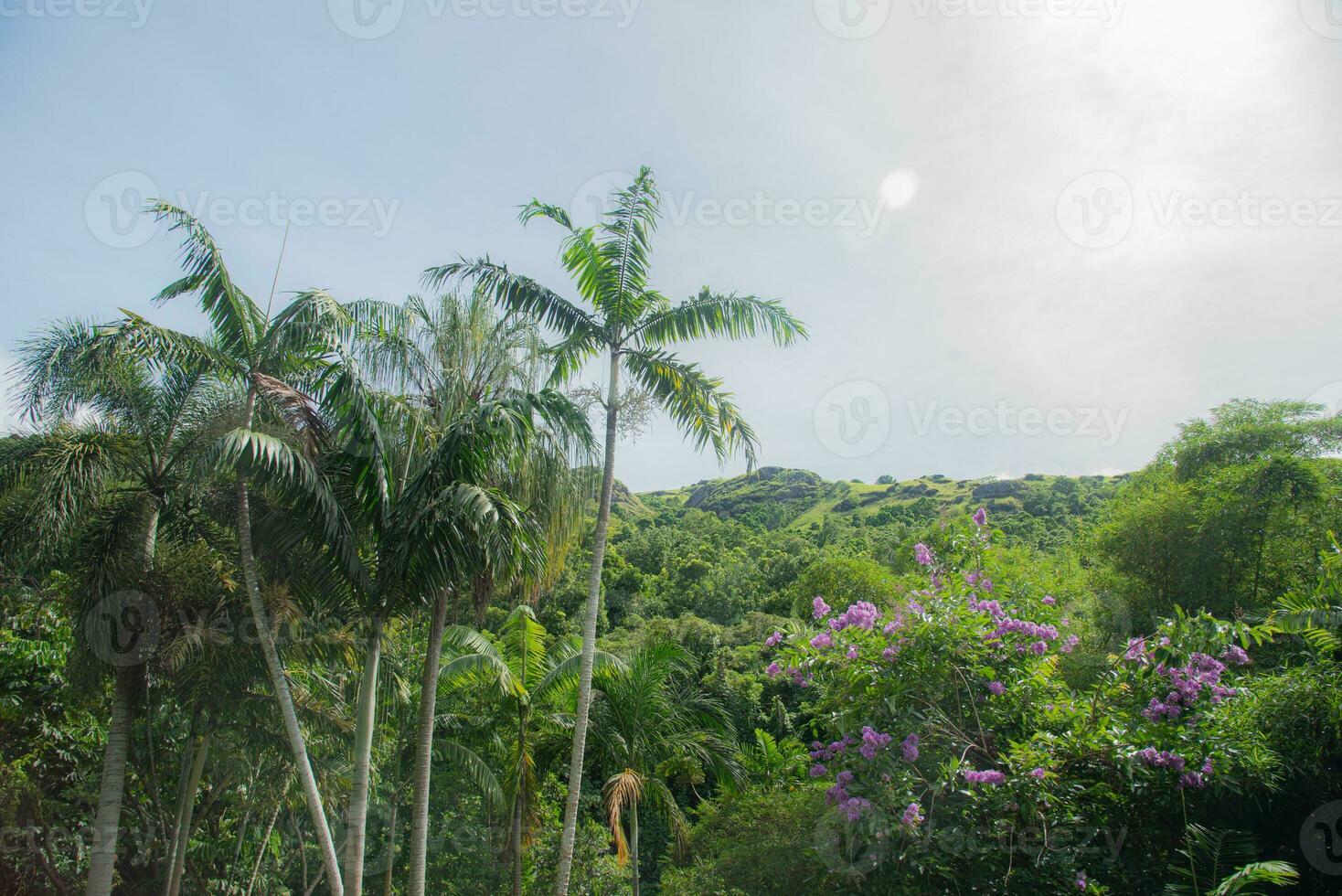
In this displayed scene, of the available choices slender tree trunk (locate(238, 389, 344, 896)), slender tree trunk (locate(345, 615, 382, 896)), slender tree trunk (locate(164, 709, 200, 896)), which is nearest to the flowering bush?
slender tree trunk (locate(345, 615, 382, 896))

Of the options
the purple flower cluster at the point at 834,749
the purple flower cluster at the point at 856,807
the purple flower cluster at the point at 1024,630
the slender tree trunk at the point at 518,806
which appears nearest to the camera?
the purple flower cluster at the point at 856,807

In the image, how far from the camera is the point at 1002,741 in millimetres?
6578

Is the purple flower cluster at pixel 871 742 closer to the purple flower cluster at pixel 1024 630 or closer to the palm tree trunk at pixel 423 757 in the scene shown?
the purple flower cluster at pixel 1024 630

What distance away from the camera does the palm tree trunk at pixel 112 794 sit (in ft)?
25.9

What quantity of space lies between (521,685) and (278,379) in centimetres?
633

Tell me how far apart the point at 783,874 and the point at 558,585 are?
23.3 metres

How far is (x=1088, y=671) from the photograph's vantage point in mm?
11461

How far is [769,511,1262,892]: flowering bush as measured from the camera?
19.0 feet

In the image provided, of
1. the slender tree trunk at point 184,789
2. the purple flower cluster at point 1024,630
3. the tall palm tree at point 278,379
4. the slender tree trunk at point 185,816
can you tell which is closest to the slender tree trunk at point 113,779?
the tall palm tree at point 278,379

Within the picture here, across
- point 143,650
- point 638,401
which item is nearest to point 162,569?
point 143,650

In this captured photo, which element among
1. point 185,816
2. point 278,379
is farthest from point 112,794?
point 278,379

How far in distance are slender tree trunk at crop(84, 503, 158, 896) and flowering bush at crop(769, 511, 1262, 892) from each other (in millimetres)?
7585

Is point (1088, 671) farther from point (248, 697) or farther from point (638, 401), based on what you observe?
point (248, 697)

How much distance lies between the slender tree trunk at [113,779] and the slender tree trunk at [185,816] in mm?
2369
